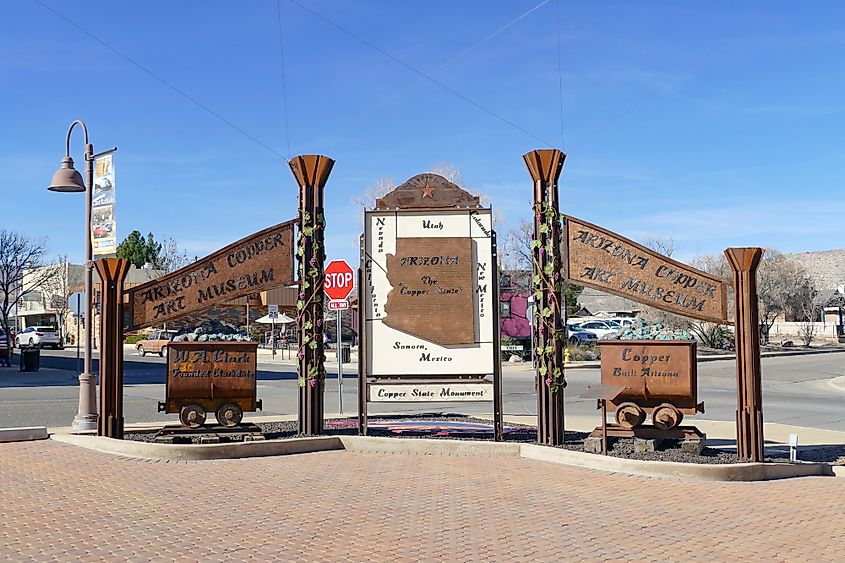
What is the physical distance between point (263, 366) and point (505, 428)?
30.0 meters

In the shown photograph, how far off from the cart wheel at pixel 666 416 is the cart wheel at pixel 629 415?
0.60 feet

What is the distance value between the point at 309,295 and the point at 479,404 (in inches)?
394

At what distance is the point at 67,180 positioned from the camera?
51.6ft

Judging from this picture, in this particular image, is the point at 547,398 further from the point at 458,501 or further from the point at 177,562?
the point at 177,562

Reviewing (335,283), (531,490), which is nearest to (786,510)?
(531,490)

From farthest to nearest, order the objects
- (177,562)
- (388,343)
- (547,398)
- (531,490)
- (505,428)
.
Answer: (505,428) < (388,343) < (547,398) < (531,490) < (177,562)

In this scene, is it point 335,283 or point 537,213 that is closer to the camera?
point 537,213

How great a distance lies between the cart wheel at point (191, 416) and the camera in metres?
11.8

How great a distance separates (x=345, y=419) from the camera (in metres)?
15.6

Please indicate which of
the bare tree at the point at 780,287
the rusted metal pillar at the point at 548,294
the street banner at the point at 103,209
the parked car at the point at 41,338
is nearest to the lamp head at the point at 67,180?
the street banner at the point at 103,209

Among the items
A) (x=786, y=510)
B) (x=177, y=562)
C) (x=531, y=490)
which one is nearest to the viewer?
(x=177, y=562)

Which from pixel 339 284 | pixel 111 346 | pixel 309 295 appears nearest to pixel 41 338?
pixel 339 284

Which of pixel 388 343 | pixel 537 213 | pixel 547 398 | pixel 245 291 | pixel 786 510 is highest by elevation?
pixel 537 213

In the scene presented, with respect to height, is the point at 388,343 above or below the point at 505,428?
above
